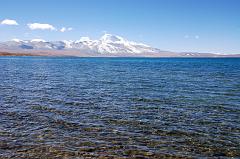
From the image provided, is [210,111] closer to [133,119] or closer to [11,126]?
[133,119]

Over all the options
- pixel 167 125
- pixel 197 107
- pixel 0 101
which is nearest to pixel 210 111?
pixel 197 107

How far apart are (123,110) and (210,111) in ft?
25.3

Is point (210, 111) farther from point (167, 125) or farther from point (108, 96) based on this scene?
point (108, 96)

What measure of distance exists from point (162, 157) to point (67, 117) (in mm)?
10481

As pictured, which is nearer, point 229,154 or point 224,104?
point 229,154

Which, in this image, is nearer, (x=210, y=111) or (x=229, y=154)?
(x=229, y=154)

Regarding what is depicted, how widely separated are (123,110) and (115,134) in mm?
7613

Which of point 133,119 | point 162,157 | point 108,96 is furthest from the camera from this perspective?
point 108,96

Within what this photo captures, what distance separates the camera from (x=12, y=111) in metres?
26.9

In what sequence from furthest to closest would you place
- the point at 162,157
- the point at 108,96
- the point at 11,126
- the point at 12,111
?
the point at 108,96
the point at 12,111
the point at 11,126
the point at 162,157

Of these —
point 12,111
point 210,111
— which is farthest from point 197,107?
point 12,111

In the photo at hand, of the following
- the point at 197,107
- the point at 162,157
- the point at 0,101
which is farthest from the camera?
the point at 0,101

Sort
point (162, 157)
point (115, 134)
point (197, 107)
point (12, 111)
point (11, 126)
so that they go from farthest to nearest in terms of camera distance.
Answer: point (197, 107), point (12, 111), point (11, 126), point (115, 134), point (162, 157)

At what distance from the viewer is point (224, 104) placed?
31250mm
